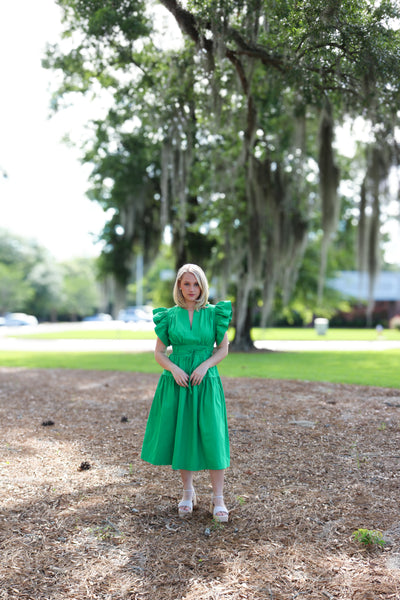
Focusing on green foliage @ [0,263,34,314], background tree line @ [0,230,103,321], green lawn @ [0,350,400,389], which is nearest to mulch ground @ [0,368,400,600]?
green lawn @ [0,350,400,389]

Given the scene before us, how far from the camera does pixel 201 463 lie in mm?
2820

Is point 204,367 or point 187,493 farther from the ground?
point 204,367

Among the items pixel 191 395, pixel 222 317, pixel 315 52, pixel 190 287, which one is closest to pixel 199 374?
pixel 191 395

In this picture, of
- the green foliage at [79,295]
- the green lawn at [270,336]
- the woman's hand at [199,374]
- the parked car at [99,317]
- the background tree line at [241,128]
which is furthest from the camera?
the parked car at [99,317]

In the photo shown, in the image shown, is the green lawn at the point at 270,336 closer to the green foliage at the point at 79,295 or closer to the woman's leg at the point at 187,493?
the woman's leg at the point at 187,493

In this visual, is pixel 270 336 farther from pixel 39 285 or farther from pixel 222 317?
pixel 39 285

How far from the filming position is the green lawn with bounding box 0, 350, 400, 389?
7570mm

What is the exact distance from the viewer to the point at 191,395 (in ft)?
9.32

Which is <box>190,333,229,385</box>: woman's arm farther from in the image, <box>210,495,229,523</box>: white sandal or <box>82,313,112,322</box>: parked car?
<box>82,313,112,322</box>: parked car

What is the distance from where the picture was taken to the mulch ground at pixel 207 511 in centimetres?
221

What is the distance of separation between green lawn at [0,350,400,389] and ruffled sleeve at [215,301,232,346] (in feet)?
14.9

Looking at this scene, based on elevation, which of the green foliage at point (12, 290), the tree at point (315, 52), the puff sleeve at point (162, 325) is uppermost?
the tree at point (315, 52)

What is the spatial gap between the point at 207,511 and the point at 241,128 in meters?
7.57

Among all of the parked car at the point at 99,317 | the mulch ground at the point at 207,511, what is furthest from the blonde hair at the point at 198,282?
the parked car at the point at 99,317
